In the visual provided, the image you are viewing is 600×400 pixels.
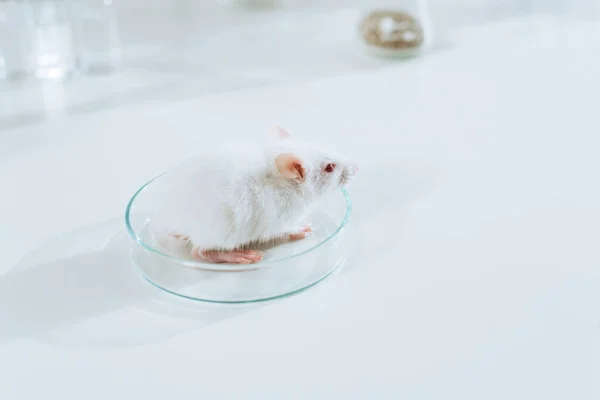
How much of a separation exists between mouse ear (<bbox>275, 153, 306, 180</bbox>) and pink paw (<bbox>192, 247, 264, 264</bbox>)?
0.09m

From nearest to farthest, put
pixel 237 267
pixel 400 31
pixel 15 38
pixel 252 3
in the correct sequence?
1. pixel 237 267
2. pixel 15 38
3. pixel 400 31
4. pixel 252 3

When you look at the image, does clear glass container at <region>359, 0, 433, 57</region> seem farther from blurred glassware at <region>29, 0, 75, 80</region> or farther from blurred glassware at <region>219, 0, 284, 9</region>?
blurred glassware at <region>29, 0, 75, 80</region>

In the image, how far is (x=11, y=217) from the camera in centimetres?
89

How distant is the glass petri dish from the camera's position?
74 cm

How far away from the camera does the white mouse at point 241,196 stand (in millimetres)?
740

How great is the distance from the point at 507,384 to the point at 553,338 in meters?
0.08

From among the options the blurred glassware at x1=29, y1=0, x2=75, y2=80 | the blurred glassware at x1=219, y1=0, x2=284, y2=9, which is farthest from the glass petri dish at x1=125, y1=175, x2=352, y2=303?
the blurred glassware at x1=219, y1=0, x2=284, y2=9

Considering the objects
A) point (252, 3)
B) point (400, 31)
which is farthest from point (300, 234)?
point (252, 3)

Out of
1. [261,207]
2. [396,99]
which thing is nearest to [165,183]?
[261,207]

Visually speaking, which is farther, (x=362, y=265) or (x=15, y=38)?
(x=15, y=38)

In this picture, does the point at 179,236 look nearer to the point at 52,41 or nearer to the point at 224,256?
the point at 224,256

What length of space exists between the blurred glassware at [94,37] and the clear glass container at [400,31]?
0.45 metres

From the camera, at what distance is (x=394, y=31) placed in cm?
140

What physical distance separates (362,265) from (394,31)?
72cm
